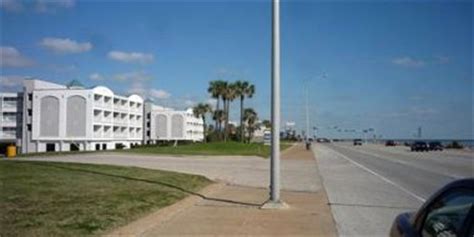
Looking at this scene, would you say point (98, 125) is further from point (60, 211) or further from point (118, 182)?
point (60, 211)

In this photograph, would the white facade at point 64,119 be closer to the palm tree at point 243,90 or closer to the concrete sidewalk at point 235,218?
the palm tree at point 243,90

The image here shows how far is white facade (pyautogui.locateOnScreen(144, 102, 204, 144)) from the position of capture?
145 metres

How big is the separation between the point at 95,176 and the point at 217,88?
270ft

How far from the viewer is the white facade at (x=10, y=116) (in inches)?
4102

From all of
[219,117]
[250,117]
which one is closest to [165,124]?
[250,117]

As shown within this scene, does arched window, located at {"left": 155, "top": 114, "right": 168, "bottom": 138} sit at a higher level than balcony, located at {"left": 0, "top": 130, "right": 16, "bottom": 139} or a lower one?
higher

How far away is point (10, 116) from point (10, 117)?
0.18 meters

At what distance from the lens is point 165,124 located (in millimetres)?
150000

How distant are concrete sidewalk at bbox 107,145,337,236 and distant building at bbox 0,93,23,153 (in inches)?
3681

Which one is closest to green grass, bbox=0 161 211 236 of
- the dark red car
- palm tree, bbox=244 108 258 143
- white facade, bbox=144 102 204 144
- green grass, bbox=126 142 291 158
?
the dark red car

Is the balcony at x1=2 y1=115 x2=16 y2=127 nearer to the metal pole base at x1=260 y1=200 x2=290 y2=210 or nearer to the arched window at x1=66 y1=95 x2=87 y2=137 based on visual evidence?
the arched window at x1=66 y1=95 x2=87 y2=137

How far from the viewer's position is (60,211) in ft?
38.7

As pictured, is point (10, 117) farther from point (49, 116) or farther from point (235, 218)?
point (235, 218)

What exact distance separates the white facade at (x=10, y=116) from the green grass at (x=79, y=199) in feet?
288
